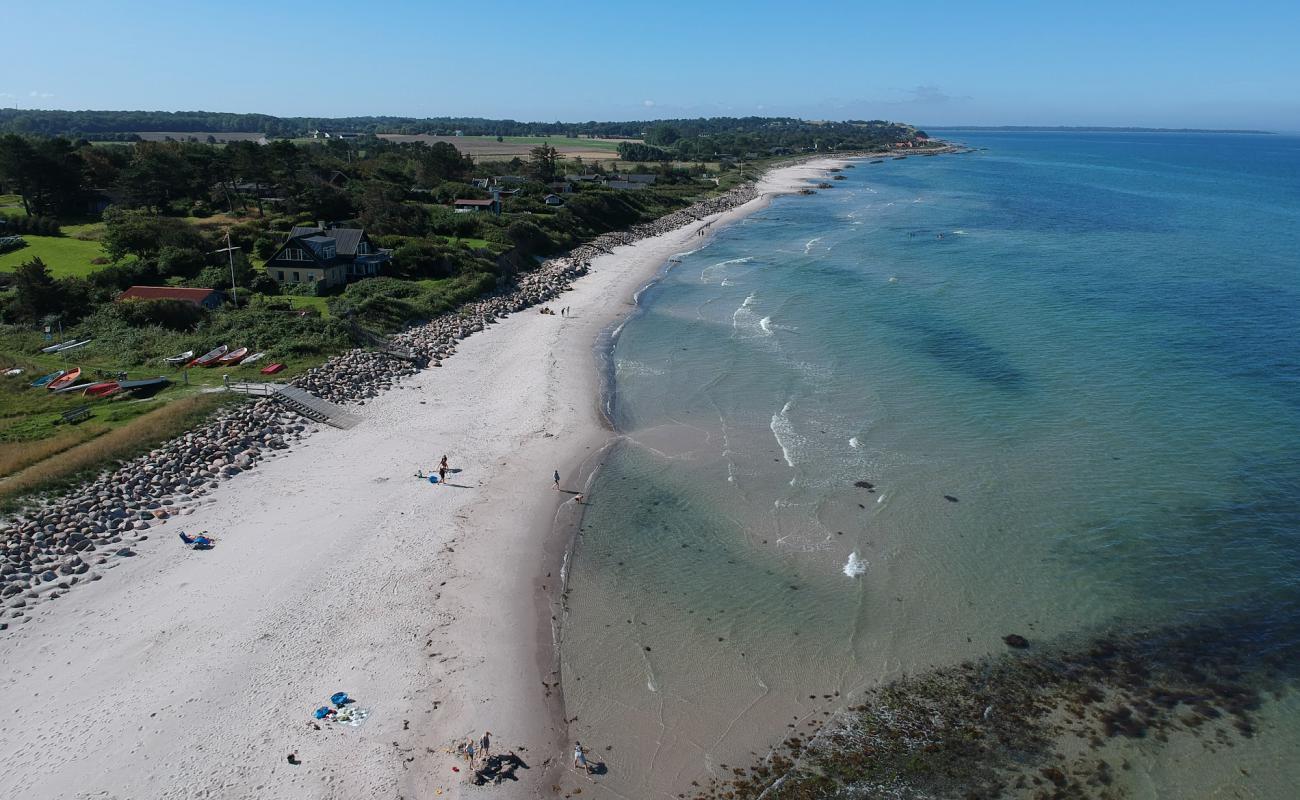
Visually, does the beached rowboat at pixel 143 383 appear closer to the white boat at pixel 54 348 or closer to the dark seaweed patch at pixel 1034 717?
the white boat at pixel 54 348

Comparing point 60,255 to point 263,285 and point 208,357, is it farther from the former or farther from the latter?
point 208,357

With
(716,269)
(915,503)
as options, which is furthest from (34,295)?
(716,269)

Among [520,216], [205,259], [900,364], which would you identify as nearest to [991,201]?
[520,216]

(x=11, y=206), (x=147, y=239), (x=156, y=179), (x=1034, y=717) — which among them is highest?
(x=156, y=179)

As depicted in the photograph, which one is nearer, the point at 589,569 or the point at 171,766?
the point at 171,766

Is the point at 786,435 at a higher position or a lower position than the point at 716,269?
lower

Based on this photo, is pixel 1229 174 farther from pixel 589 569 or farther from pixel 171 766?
pixel 171 766
